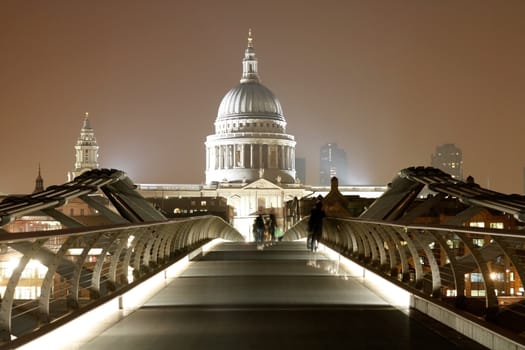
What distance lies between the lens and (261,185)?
186 meters

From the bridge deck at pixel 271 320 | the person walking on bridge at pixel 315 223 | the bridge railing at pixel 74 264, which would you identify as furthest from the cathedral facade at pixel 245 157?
the bridge deck at pixel 271 320

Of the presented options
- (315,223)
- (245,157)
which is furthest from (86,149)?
(315,223)

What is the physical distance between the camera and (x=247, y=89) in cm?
19700

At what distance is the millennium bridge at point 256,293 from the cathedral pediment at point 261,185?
6410 inches

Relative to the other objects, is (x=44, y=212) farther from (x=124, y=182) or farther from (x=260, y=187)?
(x=260, y=187)

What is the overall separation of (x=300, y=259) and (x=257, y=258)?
117 centimetres

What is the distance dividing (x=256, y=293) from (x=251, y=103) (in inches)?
7021

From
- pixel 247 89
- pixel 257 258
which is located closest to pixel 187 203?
pixel 247 89

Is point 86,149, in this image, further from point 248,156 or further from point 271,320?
point 271,320

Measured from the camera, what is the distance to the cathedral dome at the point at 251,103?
192 meters

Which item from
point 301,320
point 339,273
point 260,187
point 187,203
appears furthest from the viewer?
point 260,187

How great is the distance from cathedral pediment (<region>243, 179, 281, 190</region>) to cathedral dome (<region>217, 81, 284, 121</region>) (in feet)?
43.1

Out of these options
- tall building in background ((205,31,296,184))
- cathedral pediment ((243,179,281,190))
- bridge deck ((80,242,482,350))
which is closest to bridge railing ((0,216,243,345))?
bridge deck ((80,242,482,350))

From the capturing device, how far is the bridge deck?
378 inches
